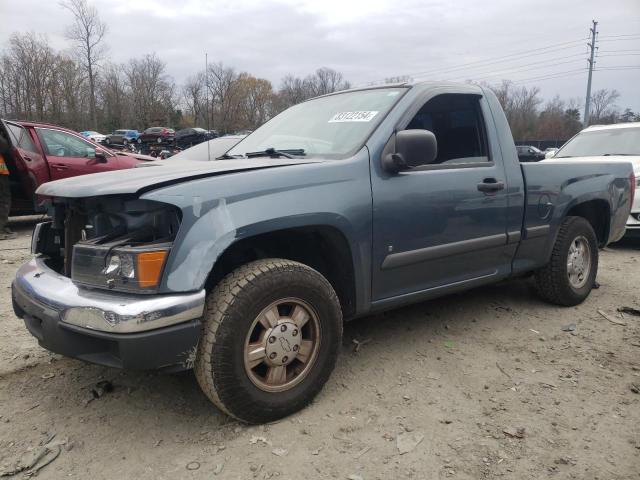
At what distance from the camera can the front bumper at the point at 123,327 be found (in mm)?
2045

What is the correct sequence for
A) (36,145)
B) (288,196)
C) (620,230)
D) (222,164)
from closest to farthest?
(288,196)
(222,164)
(620,230)
(36,145)

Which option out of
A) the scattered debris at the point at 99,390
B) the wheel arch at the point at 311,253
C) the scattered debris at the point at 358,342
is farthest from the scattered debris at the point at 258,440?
the scattered debris at the point at 358,342

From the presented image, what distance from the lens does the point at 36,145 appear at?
7.49 metres

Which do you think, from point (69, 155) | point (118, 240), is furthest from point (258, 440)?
point (69, 155)

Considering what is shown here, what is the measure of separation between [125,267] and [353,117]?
173 cm

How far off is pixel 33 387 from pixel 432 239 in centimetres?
252

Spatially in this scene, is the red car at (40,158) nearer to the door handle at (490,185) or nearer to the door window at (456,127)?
the door window at (456,127)

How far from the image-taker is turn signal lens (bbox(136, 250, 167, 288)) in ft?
6.86

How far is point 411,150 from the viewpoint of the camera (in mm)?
2744

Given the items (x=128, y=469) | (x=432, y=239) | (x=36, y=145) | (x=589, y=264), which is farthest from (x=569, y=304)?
(x=36, y=145)

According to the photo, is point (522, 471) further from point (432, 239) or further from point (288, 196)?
point (288, 196)

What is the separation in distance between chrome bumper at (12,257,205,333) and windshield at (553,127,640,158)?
288 inches

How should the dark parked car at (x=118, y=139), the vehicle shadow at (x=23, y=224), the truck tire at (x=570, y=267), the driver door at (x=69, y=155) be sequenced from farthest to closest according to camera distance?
1. the dark parked car at (x=118, y=139)
2. the vehicle shadow at (x=23, y=224)
3. the driver door at (x=69, y=155)
4. the truck tire at (x=570, y=267)

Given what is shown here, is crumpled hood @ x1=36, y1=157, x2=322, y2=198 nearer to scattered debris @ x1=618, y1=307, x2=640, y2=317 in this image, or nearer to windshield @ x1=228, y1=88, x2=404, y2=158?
windshield @ x1=228, y1=88, x2=404, y2=158
